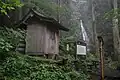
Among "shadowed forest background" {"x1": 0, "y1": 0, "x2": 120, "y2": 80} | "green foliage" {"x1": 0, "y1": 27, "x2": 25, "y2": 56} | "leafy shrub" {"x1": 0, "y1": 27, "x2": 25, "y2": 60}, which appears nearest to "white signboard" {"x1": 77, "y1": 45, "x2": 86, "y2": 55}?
"shadowed forest background" {"x1": 0, "y1": 0, "x2": 120, "y2": 80}

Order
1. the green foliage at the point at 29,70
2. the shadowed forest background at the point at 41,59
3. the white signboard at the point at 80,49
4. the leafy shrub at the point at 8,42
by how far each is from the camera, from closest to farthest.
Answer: the green foliage at the point at 29,70
the shadowed forest background at the point at 41,59
the leafy shrub at the point at 8,42
the white signboard at the point at 80,49

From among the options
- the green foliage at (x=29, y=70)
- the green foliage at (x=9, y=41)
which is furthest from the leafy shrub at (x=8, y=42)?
the green foliage at (x=29, y=70)

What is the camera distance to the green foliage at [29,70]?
7.38 metres

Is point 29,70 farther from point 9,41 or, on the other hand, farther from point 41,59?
point 9,41

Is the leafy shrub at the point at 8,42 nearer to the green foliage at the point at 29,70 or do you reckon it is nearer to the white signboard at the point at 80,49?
the green foliage at the point at 29,70

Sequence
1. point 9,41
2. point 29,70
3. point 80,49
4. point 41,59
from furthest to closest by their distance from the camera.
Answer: point 80,49, point 9,41, point 41,59, point 29,70

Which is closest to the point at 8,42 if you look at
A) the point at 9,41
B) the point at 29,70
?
the point at 9,41

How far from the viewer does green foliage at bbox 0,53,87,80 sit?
7375 mm

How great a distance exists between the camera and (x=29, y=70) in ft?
26.0

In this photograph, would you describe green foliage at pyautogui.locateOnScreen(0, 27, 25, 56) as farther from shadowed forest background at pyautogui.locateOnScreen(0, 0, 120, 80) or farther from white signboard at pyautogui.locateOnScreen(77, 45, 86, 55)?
white signboard at pyautogui.locateOnScreen(77, 45, 86, 55)

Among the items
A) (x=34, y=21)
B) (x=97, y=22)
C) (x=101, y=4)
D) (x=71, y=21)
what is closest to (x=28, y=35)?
(x=34, y=21)

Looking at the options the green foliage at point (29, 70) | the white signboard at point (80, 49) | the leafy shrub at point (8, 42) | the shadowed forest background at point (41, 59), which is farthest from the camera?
the white signboard at point (80, 49)

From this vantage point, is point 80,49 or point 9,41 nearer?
point 9,41

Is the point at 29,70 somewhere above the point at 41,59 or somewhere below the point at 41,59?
below
